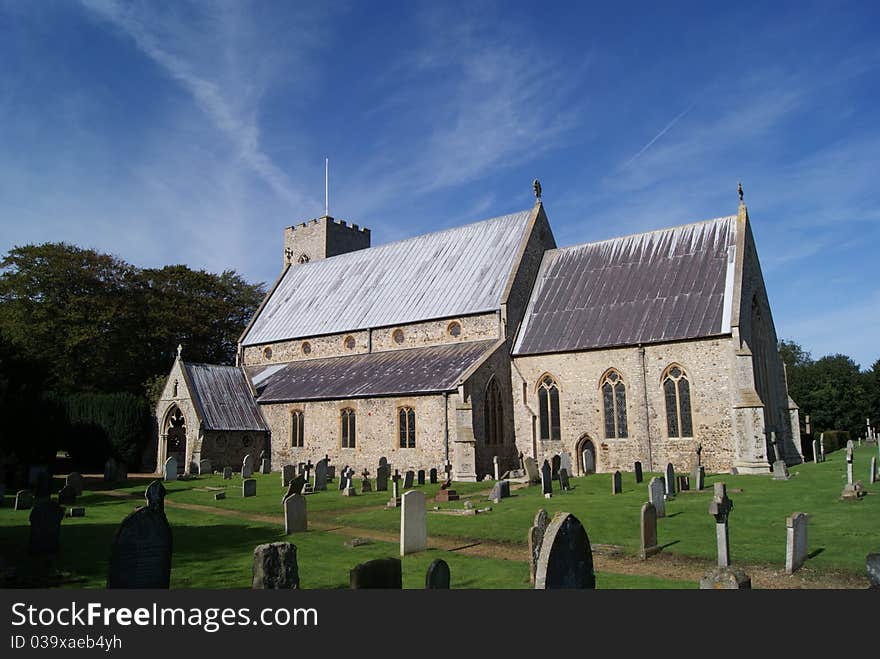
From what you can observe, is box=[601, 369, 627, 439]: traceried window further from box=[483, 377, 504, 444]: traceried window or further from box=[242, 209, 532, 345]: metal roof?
box=[242, 209, 532, 345]: metal roof

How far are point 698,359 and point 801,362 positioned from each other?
84.2 meters

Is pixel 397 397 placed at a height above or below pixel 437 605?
above

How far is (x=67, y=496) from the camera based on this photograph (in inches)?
749

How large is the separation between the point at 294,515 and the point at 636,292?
18323 mm

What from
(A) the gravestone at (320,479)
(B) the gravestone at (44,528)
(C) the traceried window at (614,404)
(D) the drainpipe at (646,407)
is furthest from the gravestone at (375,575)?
(C) the traceried window at (614,404)

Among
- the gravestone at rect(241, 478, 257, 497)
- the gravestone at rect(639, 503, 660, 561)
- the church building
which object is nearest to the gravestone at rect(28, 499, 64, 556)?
the gravestone at rect(241, 478, 257, 497)

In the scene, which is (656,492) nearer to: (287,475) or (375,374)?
(287,475)

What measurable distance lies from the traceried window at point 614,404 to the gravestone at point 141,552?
20.1m

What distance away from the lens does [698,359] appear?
2391 cm

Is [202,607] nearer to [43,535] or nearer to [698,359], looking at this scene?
[43,535]

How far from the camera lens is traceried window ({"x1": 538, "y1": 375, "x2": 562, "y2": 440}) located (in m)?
27.0

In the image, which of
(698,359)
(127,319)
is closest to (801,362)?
(698,359)

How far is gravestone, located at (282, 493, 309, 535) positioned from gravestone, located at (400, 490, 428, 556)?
10.2ft

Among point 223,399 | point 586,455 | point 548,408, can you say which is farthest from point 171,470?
point 586,455
